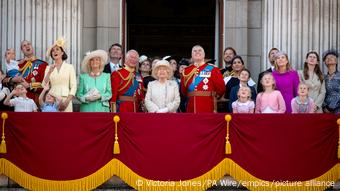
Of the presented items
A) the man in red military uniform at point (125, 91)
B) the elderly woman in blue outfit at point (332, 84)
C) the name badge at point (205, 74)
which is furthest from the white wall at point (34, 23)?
the elderly woman in blue outfit at point (332, 84)

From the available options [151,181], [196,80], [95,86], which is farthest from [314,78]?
[95,86]

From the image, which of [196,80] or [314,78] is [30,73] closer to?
[196,80]

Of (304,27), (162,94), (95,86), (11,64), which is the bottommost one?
(162,94)

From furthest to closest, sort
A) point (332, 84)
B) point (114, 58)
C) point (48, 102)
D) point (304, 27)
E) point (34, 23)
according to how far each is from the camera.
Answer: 1. point (304, 27)
2. point (34, 23)
3. point (114, 58)
4. point (332, 84)
5. point (48, 102)

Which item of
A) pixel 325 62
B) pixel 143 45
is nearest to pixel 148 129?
pixel 325 62

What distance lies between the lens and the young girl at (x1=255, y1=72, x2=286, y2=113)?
546 inches

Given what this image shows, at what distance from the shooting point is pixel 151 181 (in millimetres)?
13117

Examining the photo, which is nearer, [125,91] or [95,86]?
[95,86]

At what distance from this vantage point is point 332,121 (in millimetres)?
13297

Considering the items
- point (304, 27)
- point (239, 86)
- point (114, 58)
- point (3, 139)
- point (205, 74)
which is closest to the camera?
point (3, 139)

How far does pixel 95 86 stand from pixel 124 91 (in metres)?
0.54

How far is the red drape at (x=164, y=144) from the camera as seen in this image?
13.1m

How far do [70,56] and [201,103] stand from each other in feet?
10.3

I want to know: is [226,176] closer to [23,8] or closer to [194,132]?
[194,132]
